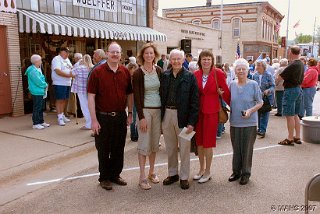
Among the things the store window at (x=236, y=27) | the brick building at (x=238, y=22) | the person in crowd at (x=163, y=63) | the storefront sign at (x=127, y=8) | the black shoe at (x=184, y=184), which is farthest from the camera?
the store window at (x=236, y=27)

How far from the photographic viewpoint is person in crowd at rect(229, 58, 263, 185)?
4.48 meters

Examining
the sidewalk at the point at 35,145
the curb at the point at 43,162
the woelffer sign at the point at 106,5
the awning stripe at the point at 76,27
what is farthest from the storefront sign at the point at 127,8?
the curb at the point at 43,162

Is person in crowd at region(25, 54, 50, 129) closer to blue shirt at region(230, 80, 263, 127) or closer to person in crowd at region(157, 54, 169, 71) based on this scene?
blue shirt at region(230, 80, 263, 127)

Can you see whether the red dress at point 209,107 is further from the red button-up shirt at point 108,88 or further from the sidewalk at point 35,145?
the sidewalk at point 35,145

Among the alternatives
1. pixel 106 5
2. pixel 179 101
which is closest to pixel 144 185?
pixel 179 101

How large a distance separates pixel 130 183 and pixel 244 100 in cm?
200

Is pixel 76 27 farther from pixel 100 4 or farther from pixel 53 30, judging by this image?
pixel 100 4

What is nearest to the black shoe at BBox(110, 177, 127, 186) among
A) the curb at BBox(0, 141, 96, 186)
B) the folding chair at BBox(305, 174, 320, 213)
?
the curb at BBox(0, 141, 96, 186)

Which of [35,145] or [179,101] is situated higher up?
[179,101]

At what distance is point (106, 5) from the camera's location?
12625 mm

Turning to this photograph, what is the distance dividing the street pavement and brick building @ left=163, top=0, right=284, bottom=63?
30.1m

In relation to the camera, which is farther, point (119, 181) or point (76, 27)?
point (76, 27)

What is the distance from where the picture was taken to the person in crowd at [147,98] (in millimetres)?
4223

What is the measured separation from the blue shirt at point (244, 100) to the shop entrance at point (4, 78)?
643cm
